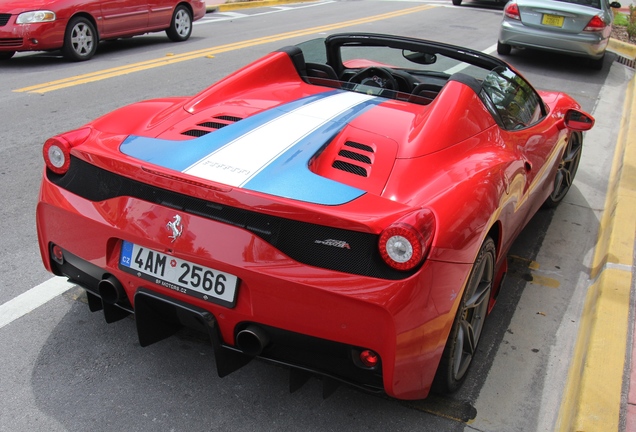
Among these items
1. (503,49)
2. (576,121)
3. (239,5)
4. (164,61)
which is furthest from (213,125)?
(239,5)

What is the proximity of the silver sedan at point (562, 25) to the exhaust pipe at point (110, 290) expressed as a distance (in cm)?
1052

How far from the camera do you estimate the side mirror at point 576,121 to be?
4.65 meters

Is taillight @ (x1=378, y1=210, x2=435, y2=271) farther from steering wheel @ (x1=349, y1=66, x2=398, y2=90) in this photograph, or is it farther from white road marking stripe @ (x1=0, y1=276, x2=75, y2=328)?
white road marking stripe @ (x1=0, y1=276, x2=75, y2=328)

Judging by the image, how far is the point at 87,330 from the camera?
3.49 metres

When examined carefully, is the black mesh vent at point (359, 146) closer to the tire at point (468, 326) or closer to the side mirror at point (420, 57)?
the tire at point (468, 326)

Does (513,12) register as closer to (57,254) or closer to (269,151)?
(269,151)

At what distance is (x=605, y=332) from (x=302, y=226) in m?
2.02

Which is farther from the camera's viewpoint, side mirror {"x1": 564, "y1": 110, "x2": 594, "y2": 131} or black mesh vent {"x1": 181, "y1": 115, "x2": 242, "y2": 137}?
side mirror {"x1": 564, "y1": 110, "x2": 594, "y2": 131}

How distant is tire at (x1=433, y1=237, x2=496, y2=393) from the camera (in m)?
2.95

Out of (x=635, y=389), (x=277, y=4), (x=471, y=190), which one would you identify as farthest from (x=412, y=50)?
(x=277, y=4)

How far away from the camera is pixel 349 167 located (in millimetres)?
3092

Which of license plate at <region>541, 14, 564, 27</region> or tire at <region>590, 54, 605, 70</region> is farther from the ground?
license plate at <region>541, 14, 564, 27</region>

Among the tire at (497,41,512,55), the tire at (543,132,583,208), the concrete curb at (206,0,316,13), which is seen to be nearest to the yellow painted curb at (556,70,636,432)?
the tire at (543,132,583,208)

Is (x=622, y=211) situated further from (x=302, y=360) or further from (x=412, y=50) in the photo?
(x=302, y=360)
